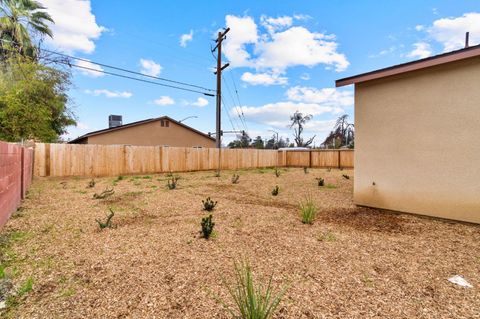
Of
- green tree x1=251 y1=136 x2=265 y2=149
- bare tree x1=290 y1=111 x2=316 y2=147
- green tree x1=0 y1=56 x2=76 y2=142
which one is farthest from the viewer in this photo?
green tree x1=251 y1=136 x2=265 y2=149

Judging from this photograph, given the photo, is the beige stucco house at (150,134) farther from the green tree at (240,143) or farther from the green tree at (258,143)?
the green tree at (258,143)

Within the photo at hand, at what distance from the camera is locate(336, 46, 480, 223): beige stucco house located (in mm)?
4113

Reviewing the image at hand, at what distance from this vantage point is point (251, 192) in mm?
7383

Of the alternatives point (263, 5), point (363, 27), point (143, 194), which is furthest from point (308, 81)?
point (143, 194)

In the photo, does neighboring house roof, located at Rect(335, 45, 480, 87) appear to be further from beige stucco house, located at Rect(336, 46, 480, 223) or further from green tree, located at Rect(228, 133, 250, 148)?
green tree, located at Rect(228, 133, 250, 148)

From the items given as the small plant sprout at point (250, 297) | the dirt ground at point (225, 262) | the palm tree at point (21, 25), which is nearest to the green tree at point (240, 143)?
the palm tree at point (21, 25)

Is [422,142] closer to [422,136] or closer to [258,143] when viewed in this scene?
[422,136]

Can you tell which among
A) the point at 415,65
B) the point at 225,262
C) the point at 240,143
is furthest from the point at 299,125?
the point at 225,262

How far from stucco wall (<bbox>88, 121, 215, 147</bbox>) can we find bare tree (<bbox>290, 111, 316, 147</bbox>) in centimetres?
1746

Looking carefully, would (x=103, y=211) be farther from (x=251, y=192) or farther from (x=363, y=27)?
(x=363, y=27)

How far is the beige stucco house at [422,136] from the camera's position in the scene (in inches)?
162

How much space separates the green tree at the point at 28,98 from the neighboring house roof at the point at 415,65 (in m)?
14.2

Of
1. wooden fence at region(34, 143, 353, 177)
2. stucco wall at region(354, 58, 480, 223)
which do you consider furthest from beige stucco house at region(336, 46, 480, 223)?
wooden fence at region(34, 143, 353, 177)

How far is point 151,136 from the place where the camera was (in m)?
19.3
